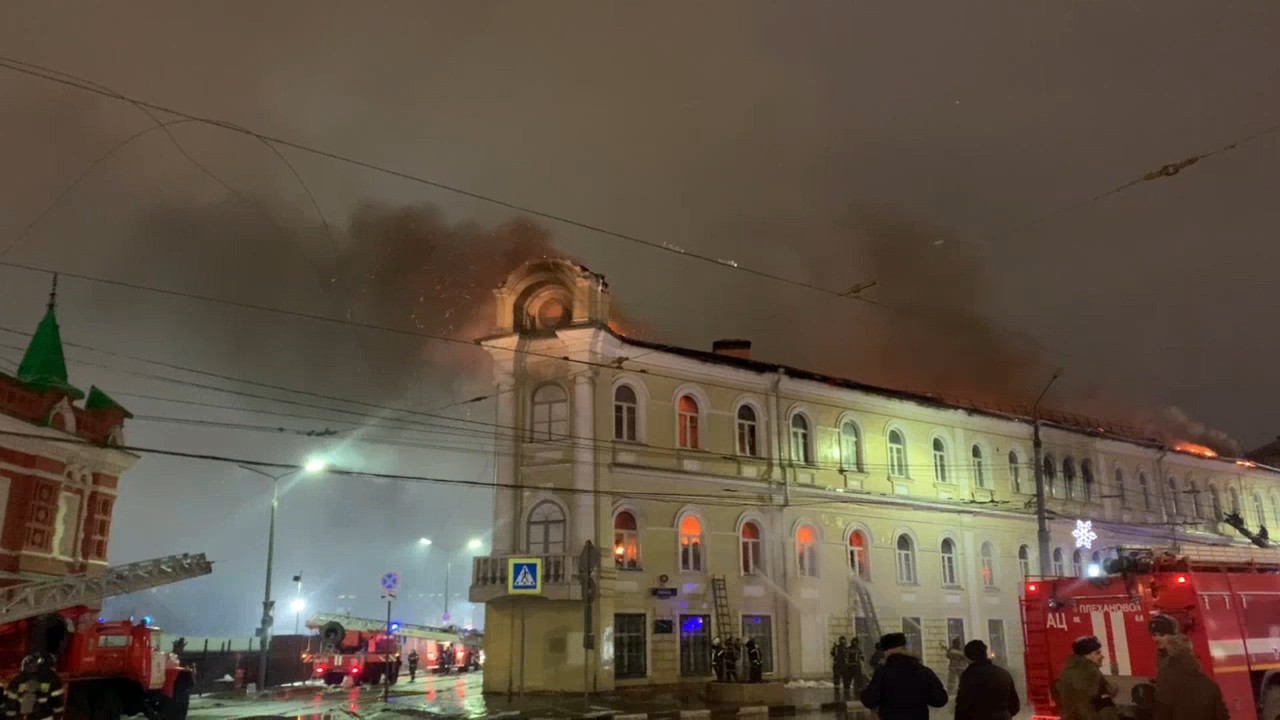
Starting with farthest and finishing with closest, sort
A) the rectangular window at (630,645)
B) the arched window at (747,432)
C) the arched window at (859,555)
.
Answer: the arched window at (859,555) → the arched window at (747,432) → the rectangular window at (630,645)

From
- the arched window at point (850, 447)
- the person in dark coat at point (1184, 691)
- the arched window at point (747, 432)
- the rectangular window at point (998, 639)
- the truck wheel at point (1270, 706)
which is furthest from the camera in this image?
the rectangular window at point (998, 639)

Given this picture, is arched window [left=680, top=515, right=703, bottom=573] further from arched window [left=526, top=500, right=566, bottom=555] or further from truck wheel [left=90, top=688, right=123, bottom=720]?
truck wheel [left=90, top=688, right=123, bottom=720]

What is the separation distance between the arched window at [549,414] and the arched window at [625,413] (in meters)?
1.53

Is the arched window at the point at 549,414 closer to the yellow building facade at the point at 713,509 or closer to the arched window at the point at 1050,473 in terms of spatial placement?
the yellow building facade at the point at 713,509

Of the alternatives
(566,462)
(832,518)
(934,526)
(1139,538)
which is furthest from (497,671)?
(1139,538)

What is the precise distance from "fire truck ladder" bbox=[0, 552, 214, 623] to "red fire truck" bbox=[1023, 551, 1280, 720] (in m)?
15.4

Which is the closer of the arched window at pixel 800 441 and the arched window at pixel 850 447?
the arched window at pixel 800 441

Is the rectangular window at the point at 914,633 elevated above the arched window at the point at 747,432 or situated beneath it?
situated beneath

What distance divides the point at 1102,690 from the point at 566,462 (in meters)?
18.4

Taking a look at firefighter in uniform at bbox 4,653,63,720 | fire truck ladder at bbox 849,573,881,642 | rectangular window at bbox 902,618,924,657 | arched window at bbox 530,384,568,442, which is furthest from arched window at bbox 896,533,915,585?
firefighter in uniform at bbox 4,653,63,720

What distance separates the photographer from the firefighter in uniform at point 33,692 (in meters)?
12.6

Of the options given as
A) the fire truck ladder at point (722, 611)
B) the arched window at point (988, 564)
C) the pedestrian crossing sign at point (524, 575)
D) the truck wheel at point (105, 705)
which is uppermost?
the arched window at point (988, 564)

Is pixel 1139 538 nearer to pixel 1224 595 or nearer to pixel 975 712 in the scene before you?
pixel 1224 595

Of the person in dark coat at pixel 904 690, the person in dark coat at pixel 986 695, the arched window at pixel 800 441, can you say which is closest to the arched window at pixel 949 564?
the arched window at pixel 800 441
